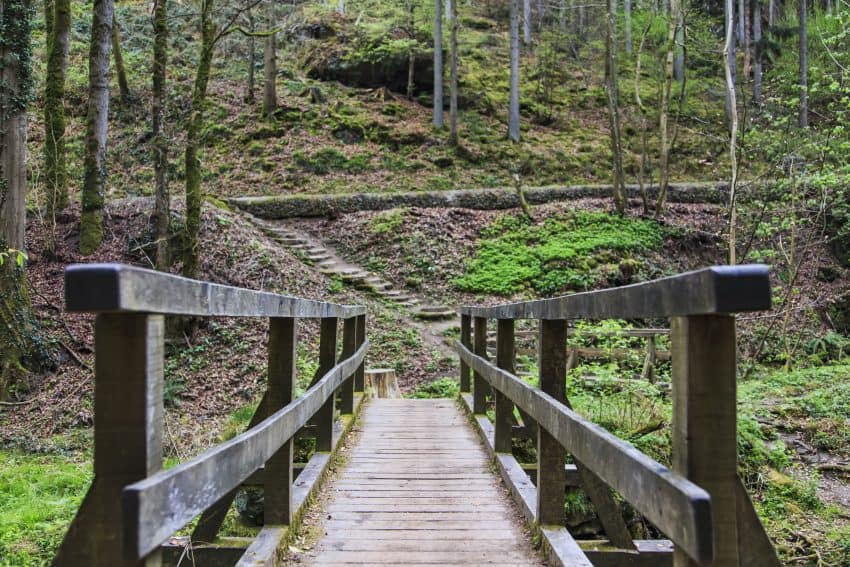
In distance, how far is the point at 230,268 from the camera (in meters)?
13.8

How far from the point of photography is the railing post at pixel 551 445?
10.4 ft

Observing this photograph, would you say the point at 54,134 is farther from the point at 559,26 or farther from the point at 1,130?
the point at 559,26

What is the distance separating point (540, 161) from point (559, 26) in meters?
16.7

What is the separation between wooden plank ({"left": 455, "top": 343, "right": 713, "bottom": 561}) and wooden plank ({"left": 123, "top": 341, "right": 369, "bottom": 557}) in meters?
1.22

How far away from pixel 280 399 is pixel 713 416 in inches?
94.5

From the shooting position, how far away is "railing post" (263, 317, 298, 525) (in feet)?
10.7

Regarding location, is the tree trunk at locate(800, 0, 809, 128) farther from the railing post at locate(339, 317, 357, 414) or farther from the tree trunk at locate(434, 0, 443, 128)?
the railing post at locate(339, 317, 357, 414)

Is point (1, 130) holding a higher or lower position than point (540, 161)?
lower

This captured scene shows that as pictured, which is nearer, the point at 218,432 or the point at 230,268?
the point at 218,432

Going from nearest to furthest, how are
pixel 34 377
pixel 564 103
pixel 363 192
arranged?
pixel 34 377 < pixel 363 192 < pixel 564 103

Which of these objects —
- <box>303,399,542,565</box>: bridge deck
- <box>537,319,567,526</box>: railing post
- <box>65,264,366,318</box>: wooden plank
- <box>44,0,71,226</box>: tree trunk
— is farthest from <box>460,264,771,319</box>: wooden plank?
<box>44,0,71,226</box>: tree trunk

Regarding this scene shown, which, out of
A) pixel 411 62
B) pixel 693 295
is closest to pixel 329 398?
pixel 693 295

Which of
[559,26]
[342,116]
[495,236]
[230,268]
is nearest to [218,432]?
[230,268]

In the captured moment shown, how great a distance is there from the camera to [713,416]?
61.7 inches
